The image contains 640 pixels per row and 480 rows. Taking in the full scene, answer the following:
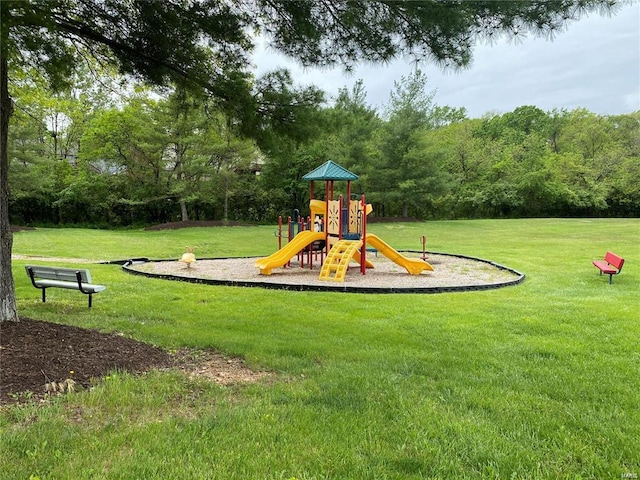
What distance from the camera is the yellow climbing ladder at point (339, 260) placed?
32.2 ft

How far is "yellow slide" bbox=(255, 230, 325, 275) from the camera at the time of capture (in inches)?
416

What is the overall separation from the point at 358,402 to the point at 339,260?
7081 mm

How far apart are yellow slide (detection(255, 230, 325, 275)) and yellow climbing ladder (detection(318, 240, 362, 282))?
2.70ft

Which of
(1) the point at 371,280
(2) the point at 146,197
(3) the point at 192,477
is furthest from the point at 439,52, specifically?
(2) the point at 146,197

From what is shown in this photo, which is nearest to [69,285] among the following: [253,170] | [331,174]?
[331,174]

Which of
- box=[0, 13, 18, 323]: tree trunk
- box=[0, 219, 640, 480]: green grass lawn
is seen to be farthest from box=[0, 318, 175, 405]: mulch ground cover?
box=[0, 219, 640, 480]: green grass lawn

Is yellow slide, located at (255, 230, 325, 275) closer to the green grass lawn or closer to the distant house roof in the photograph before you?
the distant house roof

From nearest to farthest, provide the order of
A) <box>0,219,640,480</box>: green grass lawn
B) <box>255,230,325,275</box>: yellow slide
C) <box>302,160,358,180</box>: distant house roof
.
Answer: <box>0,219,640,480</box>: green grass lawn < <box>255,230,325,275</box>: yellow slide < <box>302,160,358,180</box>: distant house roof

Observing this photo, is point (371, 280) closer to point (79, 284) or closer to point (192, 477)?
point (79, 284)

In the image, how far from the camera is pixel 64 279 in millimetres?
6613

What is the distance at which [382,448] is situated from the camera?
104 inches

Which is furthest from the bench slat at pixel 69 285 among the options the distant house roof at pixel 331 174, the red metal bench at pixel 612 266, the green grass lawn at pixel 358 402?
the red metal bench at pixel 612 266

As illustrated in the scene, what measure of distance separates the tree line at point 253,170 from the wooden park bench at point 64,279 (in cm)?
1563

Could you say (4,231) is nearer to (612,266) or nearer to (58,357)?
(58,357)
